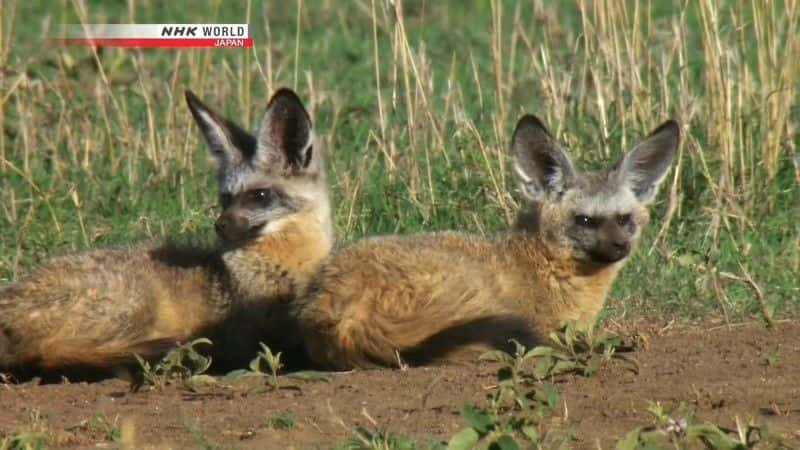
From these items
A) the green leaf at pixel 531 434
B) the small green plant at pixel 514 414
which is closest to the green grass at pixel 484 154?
the small green plant at pixel 514 414

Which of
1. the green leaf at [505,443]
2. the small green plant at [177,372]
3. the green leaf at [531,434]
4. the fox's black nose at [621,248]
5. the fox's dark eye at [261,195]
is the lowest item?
the small green plant at [177,372]

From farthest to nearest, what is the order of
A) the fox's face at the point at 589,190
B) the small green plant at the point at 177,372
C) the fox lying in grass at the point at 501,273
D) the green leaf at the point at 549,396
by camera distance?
the fox's face at the point at 589,190, the fox lying in grass at the point at 501,273, the small green plant at the point at 177,372, the green leaf at the point at 549,396

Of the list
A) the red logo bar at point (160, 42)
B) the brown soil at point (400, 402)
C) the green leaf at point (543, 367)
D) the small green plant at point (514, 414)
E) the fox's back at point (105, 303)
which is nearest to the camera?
the small green plant at point (514, 414)

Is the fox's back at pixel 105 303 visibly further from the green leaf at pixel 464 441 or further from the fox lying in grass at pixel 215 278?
the green leaf at pixel 464 441

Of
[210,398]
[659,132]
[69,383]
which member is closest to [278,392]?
[210,398]

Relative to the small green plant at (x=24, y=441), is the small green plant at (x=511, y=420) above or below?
above

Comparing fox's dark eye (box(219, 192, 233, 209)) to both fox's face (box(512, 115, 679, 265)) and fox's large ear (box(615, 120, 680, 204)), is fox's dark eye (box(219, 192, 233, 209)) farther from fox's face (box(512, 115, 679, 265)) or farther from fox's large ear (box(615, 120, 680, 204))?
fox's large ear (box(615, 120, 680, 204))

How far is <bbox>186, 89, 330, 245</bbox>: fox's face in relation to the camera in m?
7.23

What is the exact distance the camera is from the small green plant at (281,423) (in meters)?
5.16

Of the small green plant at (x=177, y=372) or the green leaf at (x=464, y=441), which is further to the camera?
the small green plant at (x=177, y=372)

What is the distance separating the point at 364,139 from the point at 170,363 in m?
4.26

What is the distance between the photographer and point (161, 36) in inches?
452

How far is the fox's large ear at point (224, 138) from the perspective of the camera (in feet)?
24.3

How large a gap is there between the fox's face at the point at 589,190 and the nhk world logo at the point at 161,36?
2254 millimetres
